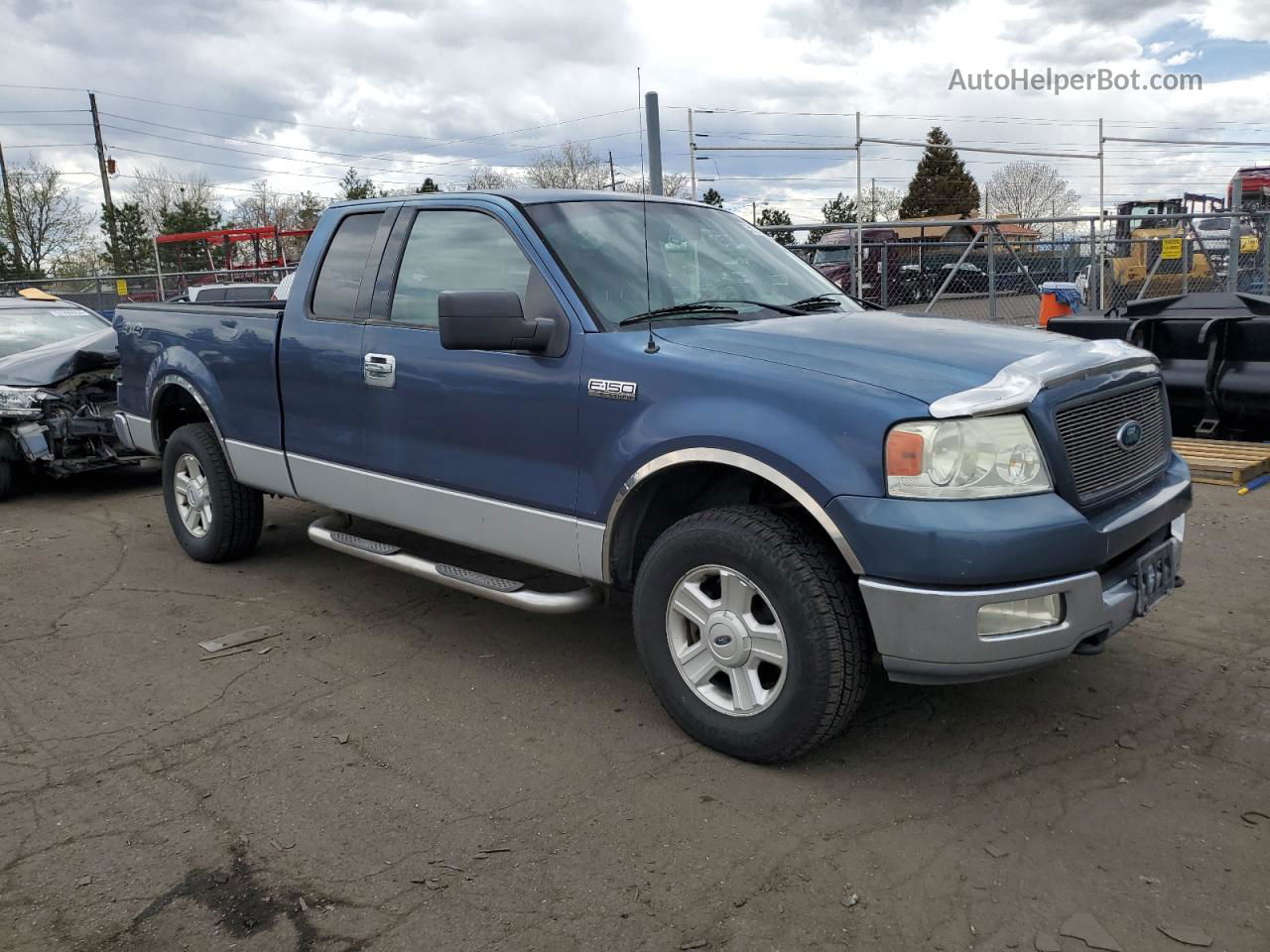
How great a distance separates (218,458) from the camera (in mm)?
5738

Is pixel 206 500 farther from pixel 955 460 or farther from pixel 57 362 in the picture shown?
pixel 955 460

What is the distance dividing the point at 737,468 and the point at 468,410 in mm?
1289

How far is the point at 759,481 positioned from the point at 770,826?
3.76ft

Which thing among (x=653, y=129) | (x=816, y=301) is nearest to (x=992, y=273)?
(x=653, y=129)

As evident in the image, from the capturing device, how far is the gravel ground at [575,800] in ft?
8.76

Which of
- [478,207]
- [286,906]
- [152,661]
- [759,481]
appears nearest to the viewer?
[286,906]

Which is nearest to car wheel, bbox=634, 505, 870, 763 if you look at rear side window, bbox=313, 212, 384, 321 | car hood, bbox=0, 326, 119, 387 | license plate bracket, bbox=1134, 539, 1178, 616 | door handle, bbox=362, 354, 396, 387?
license plate bracket, bbox=1134, 539, 1178, 616

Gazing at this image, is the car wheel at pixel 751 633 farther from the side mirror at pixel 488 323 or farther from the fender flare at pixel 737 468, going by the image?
the side mirror at pixel 488 323

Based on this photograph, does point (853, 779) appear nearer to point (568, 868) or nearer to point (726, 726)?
point (726, 726)

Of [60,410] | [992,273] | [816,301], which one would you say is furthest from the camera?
[992,273]

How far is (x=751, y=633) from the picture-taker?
3.33 metres

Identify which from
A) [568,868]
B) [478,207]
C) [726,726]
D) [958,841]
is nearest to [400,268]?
[478,207]

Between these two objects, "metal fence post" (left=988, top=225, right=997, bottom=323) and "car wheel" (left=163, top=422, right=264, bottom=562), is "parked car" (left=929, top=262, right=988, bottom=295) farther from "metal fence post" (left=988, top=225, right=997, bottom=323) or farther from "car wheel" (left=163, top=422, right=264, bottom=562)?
"car wheel" (left=163, top=422, right=264, bottom=562)

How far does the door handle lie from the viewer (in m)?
4.44
